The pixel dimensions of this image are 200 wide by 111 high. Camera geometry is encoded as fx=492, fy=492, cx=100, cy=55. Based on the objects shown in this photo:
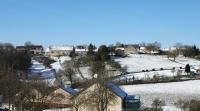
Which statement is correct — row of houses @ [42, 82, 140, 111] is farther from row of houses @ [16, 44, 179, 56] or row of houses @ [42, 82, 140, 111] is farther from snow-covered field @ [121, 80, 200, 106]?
row of houses @ [16, 44, 179, 56]

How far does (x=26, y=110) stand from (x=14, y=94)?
3.56 metres

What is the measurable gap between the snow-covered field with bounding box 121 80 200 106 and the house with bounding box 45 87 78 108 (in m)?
9.35

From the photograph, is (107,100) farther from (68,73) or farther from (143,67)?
(143,67)

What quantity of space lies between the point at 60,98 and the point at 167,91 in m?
21.1

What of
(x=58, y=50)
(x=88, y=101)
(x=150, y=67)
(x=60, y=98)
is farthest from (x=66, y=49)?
(x=88, y=101)

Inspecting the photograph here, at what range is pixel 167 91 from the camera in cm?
6731

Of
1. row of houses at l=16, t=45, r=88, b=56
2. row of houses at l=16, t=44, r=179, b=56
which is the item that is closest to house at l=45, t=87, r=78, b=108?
row of houses at l=16, t=44, r=179, b=56

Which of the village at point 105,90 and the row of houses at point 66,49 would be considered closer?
the village at point 105,90

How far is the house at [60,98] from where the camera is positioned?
49.5 metres

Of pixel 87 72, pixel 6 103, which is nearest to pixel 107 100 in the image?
pixel 6 103

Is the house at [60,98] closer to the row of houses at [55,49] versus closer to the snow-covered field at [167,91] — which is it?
the snow-covered field at [167,91]

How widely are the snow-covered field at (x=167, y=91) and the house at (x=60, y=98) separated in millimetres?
9351

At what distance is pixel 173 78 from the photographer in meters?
82.8

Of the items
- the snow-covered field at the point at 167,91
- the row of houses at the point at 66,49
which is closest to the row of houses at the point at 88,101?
the snow-covered field at the point at 167,91
